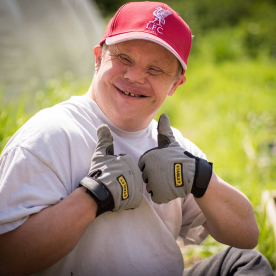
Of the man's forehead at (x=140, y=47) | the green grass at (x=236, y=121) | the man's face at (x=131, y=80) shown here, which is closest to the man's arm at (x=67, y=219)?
the man's face at (x=131, y=80)

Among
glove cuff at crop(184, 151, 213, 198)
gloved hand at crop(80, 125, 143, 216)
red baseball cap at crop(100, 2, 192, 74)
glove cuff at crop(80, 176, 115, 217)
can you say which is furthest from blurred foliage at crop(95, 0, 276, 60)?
glove cuff at crop(80, 176, 115, 217)

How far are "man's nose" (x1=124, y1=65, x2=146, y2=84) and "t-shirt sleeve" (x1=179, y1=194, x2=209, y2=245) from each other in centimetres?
72

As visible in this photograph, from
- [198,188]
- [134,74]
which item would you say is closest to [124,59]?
[134,74]

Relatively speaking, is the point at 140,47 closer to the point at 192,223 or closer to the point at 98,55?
the point at 98,55

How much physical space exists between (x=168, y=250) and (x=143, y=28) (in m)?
1.08

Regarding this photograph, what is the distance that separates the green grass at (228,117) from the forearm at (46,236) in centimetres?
119

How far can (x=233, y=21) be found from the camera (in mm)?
15047

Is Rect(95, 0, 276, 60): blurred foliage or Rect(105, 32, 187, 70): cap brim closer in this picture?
Rect(105, 32, 187, 70): cap brim

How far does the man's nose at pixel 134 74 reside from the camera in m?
1.53

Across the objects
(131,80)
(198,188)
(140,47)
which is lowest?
(198,188)

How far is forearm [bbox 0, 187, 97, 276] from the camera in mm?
1247

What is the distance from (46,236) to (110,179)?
33 centimetres

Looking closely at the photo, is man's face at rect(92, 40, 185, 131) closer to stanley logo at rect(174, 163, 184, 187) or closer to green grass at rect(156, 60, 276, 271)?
stanley logo at rect(174, 163, 184, 187)

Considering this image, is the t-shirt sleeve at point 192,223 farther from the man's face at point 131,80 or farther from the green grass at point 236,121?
the green grass at point 236,121
